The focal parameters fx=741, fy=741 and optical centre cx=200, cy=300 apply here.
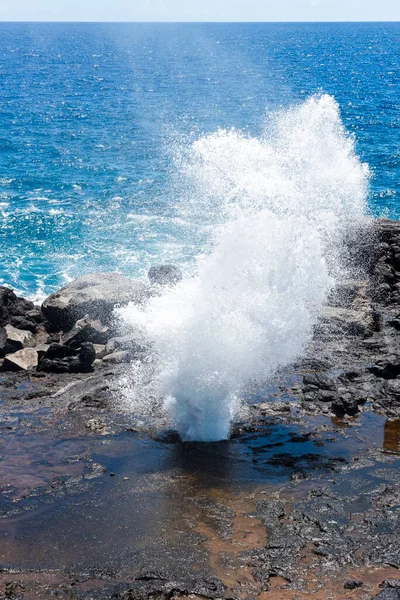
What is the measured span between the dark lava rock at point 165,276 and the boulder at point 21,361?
196 inches

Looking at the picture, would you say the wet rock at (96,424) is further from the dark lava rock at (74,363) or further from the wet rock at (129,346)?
the wet rock at (129,346)

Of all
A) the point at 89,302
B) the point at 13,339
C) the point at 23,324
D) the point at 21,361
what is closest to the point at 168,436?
the point at 21,361

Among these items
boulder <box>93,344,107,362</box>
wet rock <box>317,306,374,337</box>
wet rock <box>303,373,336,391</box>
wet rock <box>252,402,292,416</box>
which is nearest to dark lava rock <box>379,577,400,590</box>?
wet rock <box>252,402,292,416</box>

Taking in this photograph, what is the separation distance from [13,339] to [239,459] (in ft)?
23.2

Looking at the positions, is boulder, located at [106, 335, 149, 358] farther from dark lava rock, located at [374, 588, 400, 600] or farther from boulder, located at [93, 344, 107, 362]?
dark lava rock, located at [374, 588, 400, 600]

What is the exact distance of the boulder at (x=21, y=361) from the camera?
15758 mm

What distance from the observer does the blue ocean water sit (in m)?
25.9

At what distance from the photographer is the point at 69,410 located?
13.6 m

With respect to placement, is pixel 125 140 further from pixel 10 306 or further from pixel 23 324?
pixel 23 324

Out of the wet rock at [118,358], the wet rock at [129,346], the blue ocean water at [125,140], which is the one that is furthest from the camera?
the blue ocean water at [125,140]

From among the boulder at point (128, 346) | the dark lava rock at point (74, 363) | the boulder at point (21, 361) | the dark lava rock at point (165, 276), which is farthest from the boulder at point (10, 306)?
the dark lava rock at point (165, 276)

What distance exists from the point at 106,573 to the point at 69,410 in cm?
471

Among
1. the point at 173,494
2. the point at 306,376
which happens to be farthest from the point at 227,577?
the point at 306,376

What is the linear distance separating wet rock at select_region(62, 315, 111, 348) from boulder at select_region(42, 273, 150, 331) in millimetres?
588
